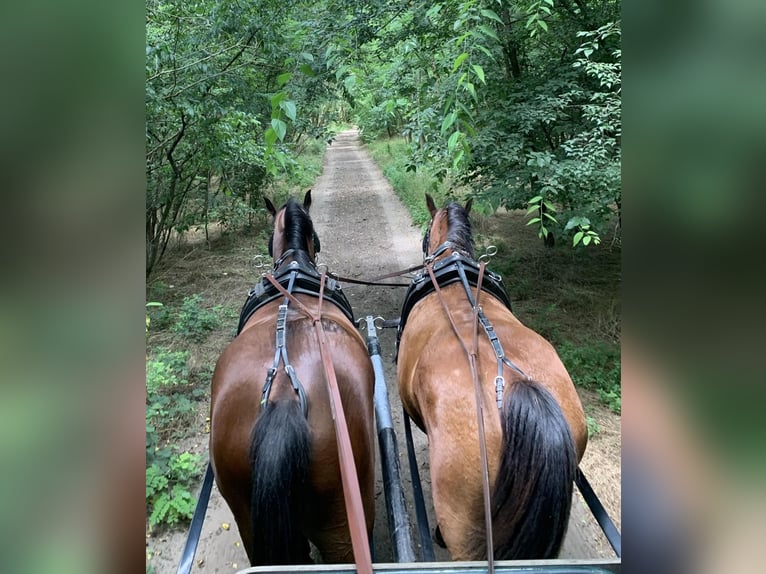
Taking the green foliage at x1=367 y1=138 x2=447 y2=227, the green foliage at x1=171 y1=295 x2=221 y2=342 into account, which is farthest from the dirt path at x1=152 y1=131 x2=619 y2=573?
the green foliage at x1=171 y1=295 x2=221 y2=342

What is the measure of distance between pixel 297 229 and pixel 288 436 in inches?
77.9

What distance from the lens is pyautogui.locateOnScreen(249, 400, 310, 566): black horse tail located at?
1.86 meters

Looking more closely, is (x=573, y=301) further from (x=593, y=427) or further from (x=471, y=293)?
(x=471, y=293)

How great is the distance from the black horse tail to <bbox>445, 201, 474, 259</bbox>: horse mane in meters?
A: 1.91

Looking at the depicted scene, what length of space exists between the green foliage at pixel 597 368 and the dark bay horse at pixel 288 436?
114 inches

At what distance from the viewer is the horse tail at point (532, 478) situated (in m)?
1.80

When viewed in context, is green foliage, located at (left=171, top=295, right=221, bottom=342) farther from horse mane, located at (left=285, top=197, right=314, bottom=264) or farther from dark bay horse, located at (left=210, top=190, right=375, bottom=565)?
dark bay horse, located at (left=210, top=190, right=375, bottom=565)

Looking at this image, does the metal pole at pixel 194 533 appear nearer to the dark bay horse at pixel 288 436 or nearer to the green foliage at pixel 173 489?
the dark bay horse at pixel 288 436

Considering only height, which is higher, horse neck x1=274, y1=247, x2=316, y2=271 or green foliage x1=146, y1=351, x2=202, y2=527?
horse neck x1=274, y1=247, x2=316, y2=271

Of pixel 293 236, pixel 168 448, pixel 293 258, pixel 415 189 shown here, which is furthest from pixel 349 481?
pixel 415 189

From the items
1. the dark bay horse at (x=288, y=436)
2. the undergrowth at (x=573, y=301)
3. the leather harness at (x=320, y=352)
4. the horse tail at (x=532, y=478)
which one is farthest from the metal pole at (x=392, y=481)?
the undergrowth at (x=573, y=301)
